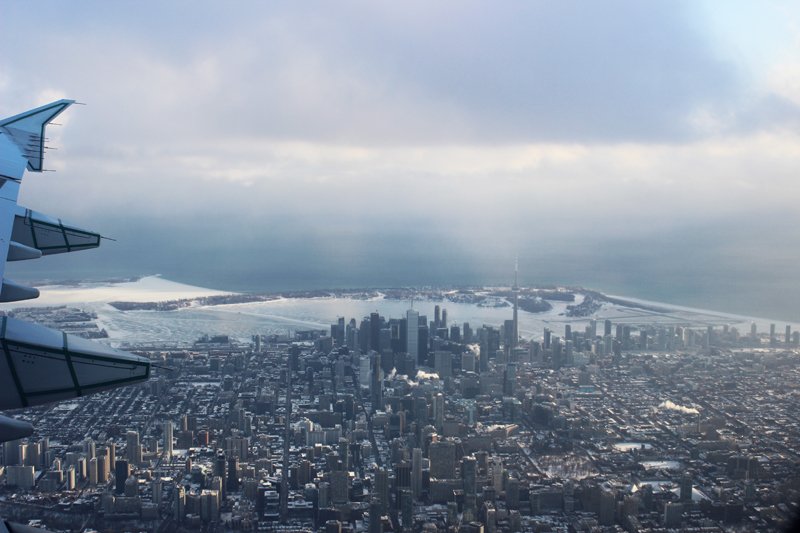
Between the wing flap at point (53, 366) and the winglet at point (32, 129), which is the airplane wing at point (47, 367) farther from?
the winglet at point (32, 129)

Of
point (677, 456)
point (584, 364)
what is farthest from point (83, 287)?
point (677, 456)

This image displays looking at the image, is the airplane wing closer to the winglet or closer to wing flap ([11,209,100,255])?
wing flap ([11,209,100,255])

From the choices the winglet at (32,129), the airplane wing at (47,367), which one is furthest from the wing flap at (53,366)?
the winglet at (32,129)

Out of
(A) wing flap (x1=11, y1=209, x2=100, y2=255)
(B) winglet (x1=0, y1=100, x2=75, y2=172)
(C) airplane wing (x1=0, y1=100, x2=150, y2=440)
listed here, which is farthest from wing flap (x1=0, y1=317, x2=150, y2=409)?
(B) winglet (x1=0, y1=100, x2=75, y2=172)

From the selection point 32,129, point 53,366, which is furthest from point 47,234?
point 53,366

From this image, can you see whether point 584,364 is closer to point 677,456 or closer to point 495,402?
point 495,402

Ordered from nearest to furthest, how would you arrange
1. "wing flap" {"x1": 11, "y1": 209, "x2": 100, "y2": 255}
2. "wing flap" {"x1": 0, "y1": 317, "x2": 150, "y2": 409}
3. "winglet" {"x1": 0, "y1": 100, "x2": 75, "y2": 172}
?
"wing flap" {"x1": 0, "y1": 317, "x2": 150, "y2": 409} → "wing flap" {"x1": 11, "y1": 209, "x2": 100, "y2": 255} → "winglet" {"x1": 0, "y1": 100, "x2": 75, "y2": 172}

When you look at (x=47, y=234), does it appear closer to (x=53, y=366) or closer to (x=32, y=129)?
(x=32, y=129)

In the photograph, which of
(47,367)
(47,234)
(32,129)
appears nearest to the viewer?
(47,367)

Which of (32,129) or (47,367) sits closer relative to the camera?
(47,367)
